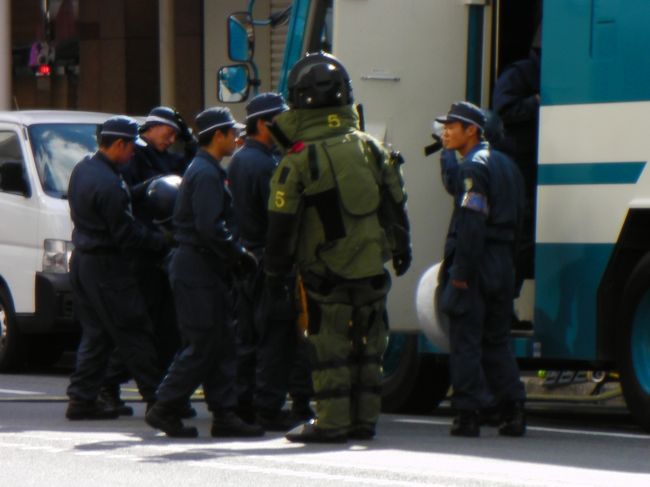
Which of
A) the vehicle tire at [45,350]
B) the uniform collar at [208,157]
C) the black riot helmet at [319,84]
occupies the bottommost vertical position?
the vehicle tire at [45,350]

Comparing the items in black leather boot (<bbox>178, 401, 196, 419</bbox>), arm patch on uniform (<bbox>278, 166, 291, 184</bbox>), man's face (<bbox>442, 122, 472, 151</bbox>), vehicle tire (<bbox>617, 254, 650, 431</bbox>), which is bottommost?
black leather boot (<bbox>178, 401, 196, 419</bbox>)

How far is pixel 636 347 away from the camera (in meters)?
10.6

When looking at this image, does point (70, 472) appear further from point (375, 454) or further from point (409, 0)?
point (409, 0)

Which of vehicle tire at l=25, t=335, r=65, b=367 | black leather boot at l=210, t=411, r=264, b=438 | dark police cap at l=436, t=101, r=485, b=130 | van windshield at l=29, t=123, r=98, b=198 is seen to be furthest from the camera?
vehicle tire at l=25, t=335, r=65, b=367

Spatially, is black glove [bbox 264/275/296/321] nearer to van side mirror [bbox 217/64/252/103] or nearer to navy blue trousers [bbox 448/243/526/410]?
navy blue trousers [bbox 448/243/526/410]

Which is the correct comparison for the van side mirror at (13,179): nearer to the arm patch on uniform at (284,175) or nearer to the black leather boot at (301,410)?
the black leather boot at (301,410)

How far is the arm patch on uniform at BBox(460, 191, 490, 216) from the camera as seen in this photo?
1026 centimetres

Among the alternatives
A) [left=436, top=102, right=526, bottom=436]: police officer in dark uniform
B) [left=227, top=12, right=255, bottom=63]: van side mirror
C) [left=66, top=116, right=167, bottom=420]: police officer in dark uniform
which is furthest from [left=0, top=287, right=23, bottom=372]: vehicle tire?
[left=436, top=102, right=526, bottom=436]: police officer in dark uniform

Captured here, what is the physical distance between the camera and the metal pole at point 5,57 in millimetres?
22641

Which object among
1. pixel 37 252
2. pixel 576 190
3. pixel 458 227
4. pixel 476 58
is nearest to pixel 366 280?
pixel 458 227

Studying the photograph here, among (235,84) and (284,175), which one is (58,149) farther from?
(284,175)

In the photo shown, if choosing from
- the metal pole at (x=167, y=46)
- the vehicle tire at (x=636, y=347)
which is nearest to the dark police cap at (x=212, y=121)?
the vehicle tire at (x=636, y=347)

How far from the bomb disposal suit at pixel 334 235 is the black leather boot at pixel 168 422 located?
61 cm

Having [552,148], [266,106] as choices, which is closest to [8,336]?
[266,106]
